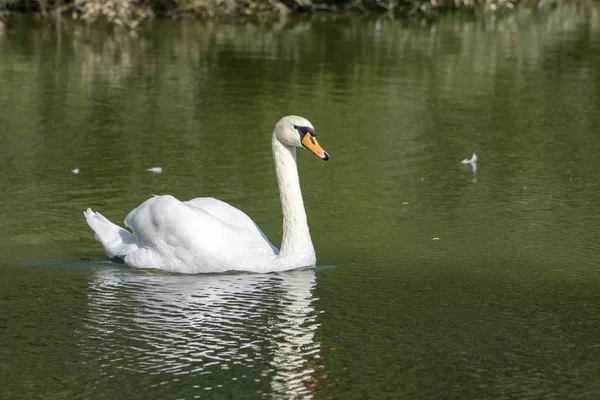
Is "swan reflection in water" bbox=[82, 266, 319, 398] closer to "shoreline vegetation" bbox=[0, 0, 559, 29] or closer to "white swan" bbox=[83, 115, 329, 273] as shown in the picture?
"white swan" bbox=[83, 115, 329, 273]

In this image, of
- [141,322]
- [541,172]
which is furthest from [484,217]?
[141,322]

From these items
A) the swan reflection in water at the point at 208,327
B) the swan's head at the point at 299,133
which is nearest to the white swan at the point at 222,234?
the swan's head at the point at 299,133

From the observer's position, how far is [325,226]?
10.3 metres

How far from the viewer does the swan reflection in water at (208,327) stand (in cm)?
677

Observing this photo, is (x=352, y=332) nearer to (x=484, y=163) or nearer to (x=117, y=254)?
(x=117, y=254)

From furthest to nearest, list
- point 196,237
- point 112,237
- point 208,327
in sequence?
point 112,237
point 196,237
point 208,327

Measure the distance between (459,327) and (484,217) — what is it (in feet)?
10.4

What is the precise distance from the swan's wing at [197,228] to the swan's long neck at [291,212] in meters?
0.17

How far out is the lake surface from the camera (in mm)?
6867

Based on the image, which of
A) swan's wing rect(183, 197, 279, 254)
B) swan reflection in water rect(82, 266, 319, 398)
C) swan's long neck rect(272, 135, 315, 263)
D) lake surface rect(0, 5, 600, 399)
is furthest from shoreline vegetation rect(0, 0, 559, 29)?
swan reflection in water rect(82, 266, 319, 398)

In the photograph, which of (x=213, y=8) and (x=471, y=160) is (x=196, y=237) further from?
(x=213, y=8)

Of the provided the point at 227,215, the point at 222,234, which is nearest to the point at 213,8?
the point at 227,215

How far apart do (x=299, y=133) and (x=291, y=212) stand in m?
0.59

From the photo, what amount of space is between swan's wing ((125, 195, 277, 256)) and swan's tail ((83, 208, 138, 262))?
149mm
